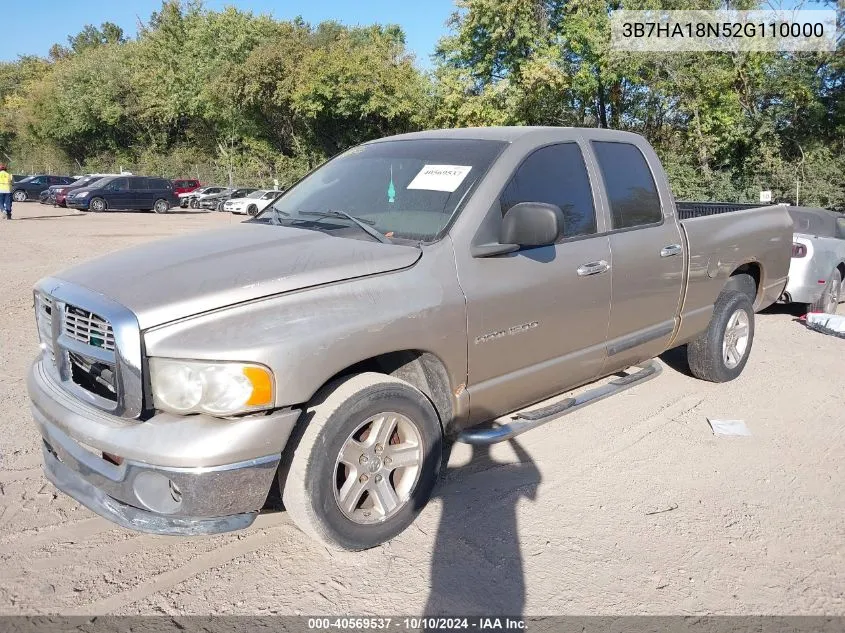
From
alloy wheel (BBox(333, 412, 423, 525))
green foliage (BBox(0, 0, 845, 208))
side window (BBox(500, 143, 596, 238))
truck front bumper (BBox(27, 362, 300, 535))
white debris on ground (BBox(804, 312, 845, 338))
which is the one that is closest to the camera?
truck front bumper (BBox(27, 362, 300, 535))

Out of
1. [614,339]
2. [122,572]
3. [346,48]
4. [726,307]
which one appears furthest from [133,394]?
[346,48]

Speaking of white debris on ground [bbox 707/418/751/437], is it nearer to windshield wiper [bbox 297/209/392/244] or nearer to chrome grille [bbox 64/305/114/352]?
windshield wiper [bbox 297/209/392/244]

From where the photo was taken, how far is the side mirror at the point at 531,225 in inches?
138

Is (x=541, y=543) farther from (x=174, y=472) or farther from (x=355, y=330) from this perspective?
(x=174, y=472)

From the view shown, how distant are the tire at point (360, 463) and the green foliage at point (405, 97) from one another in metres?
20.9

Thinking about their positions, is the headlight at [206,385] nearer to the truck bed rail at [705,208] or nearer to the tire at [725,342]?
the tire at [725,342]

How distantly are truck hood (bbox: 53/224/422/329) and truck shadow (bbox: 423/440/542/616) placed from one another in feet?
4.45

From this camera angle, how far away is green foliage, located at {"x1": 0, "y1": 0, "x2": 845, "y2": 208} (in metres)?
21.7

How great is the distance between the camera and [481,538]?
347 cm

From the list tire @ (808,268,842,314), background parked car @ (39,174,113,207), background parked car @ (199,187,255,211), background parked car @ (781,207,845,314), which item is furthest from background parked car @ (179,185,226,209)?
tire @ (808,268,842,314)

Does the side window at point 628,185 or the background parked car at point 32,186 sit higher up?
the background parked car at point 32,186

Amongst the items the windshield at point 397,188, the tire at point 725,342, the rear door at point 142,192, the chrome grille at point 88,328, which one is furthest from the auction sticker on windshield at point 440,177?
the rear door at point 142,192

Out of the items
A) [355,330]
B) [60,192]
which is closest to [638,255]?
[355,330]

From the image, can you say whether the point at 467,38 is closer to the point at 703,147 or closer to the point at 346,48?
the point at 703,147
